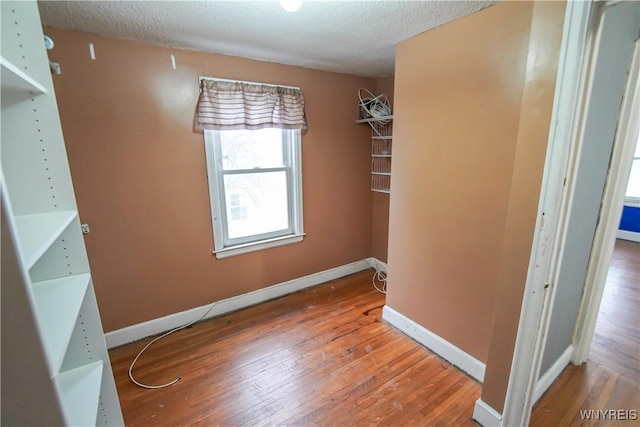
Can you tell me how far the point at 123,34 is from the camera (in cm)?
185

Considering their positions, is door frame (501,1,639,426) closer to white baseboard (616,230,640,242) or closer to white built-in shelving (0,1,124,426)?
white built-in shelving (0,1,124,426)

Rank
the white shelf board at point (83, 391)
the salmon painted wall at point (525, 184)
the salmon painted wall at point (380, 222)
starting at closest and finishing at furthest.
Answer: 1. the white shelf board at point (83, 391)
2. the salmon painted wall at point (525, 184)
3. the salmon painted wall at point (380, 222)

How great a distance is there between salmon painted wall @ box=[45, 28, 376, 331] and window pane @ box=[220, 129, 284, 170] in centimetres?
23

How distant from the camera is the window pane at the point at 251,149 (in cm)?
248

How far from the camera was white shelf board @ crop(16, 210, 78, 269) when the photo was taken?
2.45 ft

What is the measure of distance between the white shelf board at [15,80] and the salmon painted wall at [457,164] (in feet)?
6.36

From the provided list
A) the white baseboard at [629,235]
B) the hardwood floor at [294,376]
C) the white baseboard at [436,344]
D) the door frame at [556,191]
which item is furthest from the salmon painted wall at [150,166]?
the white baseboard at [629,235]

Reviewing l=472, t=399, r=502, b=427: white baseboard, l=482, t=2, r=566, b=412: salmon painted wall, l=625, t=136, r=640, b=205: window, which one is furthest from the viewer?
l=625, t=136, r=640, b=205: window

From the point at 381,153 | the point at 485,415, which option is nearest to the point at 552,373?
the point at 485,415

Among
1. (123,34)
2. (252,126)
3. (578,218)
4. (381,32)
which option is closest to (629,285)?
(578,218)

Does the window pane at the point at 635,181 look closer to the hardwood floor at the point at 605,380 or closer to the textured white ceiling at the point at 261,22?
the hardwood floor at the point at 605,380

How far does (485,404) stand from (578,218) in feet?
3.72

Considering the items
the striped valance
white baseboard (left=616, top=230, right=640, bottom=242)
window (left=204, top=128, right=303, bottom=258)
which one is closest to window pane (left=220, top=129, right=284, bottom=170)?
window (left=204, top=128, right=303, bottom=258)

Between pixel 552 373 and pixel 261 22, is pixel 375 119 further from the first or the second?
pixel 552 373
